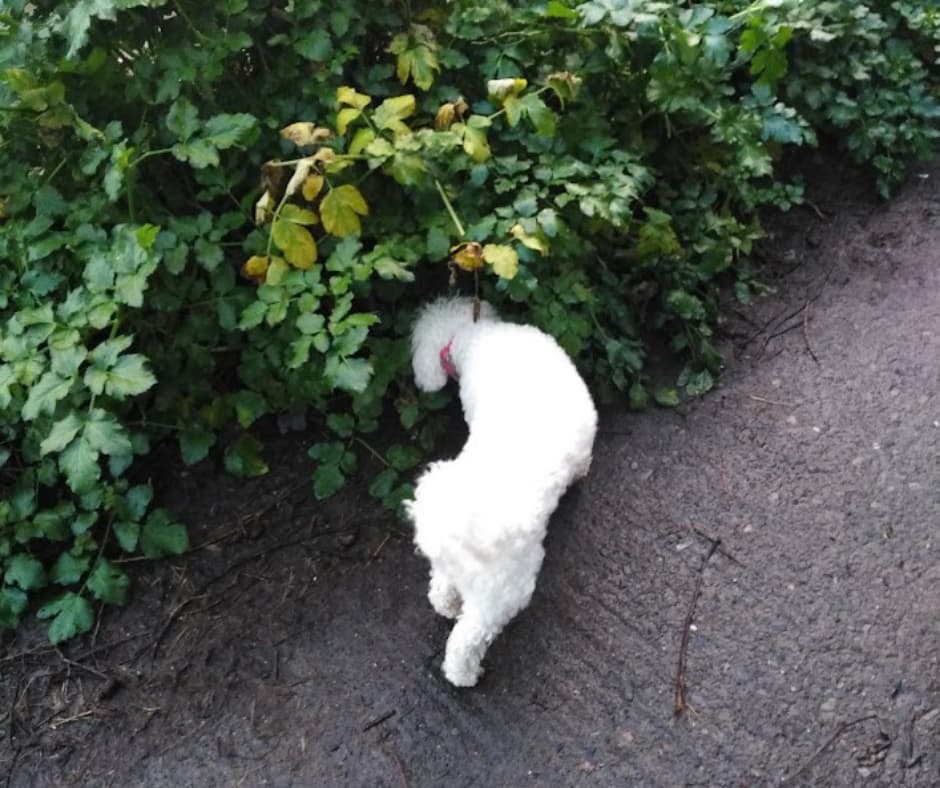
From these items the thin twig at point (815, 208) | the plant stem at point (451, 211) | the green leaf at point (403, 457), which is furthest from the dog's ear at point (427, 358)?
the thin twig at point (815, 208)

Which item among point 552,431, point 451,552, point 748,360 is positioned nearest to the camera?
point 451,552

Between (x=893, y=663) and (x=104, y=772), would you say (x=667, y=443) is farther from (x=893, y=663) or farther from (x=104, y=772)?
(x=104, y=772)

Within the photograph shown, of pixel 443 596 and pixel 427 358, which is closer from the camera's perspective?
pixel 443 596

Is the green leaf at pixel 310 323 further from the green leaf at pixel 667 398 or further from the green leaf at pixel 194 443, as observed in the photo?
the green leaf at pixel 667 398

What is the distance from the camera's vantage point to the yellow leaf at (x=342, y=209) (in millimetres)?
2346

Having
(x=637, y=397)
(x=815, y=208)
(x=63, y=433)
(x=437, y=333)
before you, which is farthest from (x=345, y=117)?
(x=815, y=208)

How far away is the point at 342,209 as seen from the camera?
2.35 metres

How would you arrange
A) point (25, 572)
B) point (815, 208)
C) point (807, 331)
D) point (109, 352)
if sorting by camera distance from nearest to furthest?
point (109, 352) < point (25, 572) < point (807, 331) < point (815, 208)

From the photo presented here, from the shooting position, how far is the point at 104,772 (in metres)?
2.22

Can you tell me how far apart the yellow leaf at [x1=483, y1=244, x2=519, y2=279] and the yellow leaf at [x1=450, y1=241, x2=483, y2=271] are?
23 millimetres

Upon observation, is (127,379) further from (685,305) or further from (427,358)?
(685,305)

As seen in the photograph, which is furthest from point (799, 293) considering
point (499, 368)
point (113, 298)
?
point (113, 298)

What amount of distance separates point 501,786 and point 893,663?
1003 millimetres

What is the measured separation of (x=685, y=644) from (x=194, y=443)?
1458 millimetres
